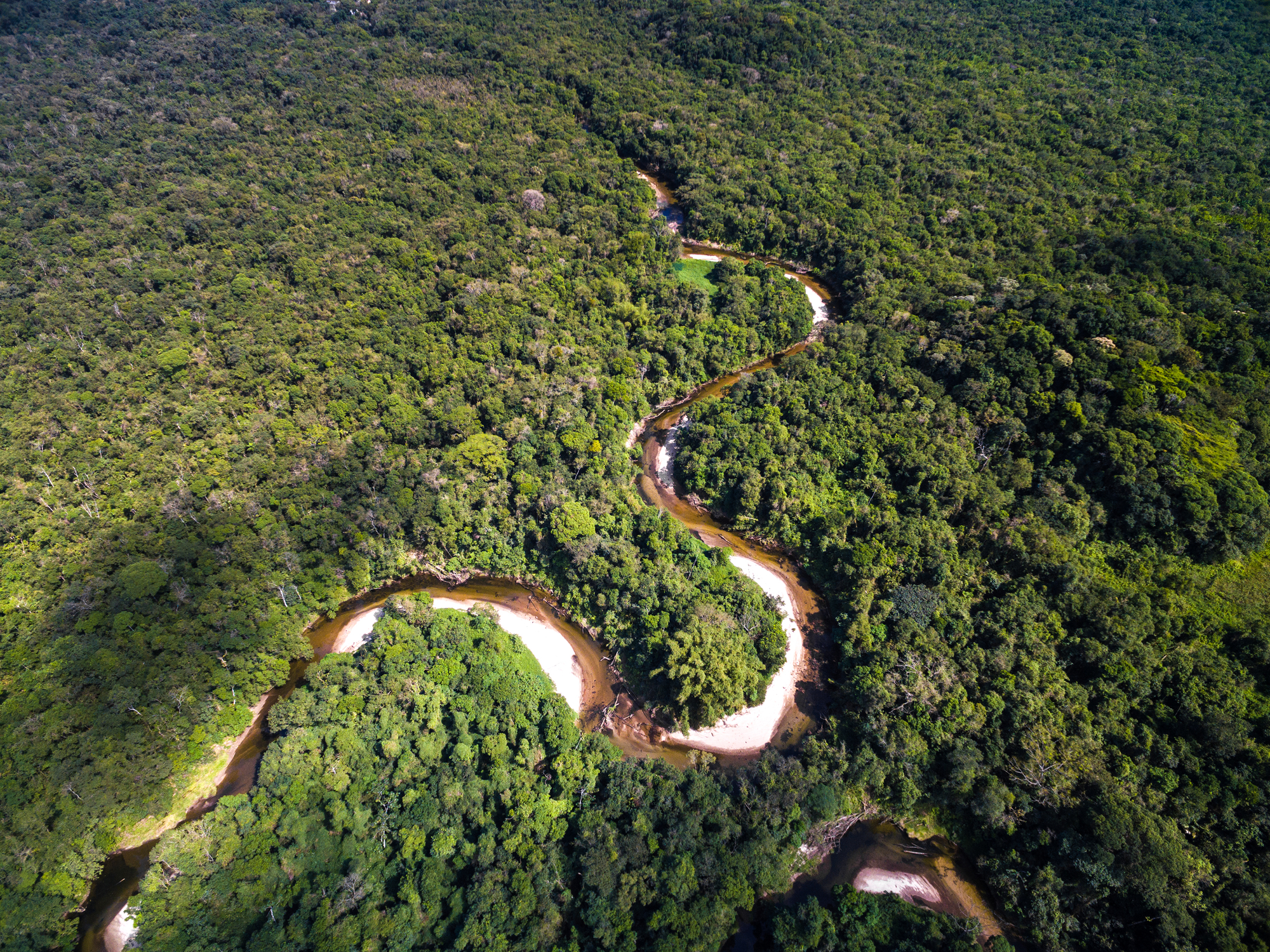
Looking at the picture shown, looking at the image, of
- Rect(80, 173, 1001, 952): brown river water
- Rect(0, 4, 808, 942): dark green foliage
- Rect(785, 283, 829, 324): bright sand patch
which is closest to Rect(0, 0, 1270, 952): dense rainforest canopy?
Rect(0, 4, 808, 942): dark green foliage

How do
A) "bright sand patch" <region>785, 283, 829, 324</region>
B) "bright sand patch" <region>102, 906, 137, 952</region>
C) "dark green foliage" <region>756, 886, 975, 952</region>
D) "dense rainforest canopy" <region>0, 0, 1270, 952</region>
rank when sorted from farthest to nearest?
1. "bright sand patch" <region>785, 283, 829, 324</region>
2. "bright sand patch" <region>102, 906, 137, 952</region>
3. "dense rainforest canopy" <region>0, 0, 1270, 952</region>
4. "dark green foliage" <region>756, 886, 975, 952</region>

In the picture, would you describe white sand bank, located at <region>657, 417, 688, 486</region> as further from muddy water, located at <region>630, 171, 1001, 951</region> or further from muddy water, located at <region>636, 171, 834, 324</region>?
muddy water, located at <region>636, 171, 834, 324</region>

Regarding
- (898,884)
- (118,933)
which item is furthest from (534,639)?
(898,884)

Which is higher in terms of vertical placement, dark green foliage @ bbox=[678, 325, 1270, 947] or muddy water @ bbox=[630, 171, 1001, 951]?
dark green foliage @ bbox=[678, 325, 1270, 947]

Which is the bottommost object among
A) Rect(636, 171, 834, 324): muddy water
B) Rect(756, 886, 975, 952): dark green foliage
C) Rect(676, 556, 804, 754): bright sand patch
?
Rect(676, 556, 804, 754): bright sand patch

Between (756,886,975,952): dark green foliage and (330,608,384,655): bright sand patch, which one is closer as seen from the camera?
(756,886,975,952): dark green foliage

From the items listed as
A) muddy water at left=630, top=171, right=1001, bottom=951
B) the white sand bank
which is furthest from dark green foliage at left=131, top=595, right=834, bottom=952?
the white sand bank

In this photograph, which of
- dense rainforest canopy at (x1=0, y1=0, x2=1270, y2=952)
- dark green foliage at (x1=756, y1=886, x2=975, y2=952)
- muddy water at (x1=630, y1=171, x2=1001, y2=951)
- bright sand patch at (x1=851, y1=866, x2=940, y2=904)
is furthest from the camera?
bright sand patch at (x1=851, y1=866, x2=940, y2=904)
